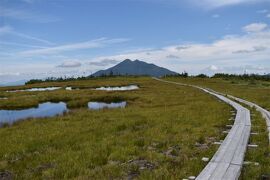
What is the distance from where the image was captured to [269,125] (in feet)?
48.0

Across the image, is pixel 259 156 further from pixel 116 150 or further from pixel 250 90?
pixel 250 90

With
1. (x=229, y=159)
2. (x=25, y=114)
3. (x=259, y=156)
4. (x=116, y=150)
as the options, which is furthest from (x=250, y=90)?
(x=229, y=159)

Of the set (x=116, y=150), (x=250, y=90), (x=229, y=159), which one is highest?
(x=250, y=90)

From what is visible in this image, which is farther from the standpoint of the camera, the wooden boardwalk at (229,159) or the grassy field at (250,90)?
the grassy field at (250,90)

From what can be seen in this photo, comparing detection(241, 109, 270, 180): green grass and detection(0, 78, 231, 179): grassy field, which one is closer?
detection(241, 109, 270, 180): green grass

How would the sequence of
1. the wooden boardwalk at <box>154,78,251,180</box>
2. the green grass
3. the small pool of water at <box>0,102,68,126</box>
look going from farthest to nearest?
the small pool of water at <box>0,102,68,126</box>, the green grass, the wooden boardwalk at <box>154,78,251,180</box>

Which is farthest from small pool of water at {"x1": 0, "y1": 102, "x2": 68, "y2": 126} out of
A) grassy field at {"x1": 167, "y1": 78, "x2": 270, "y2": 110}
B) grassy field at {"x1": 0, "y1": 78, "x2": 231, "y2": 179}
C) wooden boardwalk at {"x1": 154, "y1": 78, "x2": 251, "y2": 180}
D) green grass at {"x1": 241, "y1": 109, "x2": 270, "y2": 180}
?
green grass at {"x1": 241, "y1": 109, "x2": 270, "y2": 180}

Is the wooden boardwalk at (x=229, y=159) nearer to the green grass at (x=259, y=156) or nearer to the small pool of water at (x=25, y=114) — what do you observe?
the green grass at (x=259, y=156)

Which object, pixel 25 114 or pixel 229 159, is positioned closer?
pixel 229 159

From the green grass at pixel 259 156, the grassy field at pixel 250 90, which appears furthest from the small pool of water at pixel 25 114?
the green grass at pixel 259 156

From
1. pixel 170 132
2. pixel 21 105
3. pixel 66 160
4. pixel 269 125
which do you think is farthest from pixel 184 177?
pixel 21 105

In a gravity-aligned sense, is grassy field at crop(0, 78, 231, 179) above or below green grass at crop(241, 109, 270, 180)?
below

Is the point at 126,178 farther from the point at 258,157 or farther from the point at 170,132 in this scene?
the point at 170,132

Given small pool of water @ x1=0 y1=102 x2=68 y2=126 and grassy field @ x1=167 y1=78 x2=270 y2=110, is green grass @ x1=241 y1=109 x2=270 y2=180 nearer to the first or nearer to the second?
grassy field @ x1=167 y1=78 x2=270 y2=110
